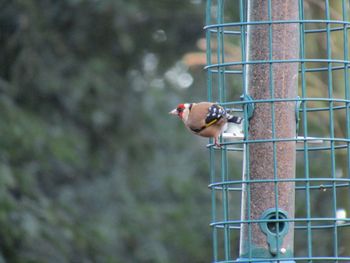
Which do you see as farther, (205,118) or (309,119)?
(309,119)

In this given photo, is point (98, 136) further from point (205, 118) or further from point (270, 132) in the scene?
point (270, 132)

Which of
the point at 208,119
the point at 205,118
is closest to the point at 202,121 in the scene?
the point at 205,118

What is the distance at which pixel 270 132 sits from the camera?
7.05 meters

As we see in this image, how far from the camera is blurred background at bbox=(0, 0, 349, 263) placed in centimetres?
1363

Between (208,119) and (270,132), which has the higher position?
(208,119)

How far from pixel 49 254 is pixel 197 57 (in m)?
3.39

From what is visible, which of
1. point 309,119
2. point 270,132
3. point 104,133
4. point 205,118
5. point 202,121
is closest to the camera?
point 270,132

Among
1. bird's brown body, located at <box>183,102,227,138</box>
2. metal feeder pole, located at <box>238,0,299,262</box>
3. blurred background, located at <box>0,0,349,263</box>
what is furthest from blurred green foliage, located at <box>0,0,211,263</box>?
metal feeder pole, located at <box>238,0,299,262</box>

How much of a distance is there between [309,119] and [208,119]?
19.0 ft

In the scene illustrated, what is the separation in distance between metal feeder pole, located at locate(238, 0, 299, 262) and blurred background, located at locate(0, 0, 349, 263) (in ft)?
16.9

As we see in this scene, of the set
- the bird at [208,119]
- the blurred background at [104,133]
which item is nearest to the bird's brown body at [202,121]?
the bird at [208,119]

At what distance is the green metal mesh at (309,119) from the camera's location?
6.95m

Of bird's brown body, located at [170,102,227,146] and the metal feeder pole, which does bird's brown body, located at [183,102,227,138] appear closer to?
bird's brown body, located at [170,102,227,146]

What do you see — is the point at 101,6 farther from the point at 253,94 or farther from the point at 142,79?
the point at 253,94
